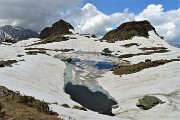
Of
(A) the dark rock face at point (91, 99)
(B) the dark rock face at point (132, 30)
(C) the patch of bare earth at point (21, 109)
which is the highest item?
(B) the dark rock face at point (132, 30)

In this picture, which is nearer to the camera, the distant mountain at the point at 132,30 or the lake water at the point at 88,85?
the lake water at the point at 88,85

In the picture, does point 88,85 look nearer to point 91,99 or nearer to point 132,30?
point 91,99

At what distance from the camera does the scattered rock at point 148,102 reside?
34.2 m

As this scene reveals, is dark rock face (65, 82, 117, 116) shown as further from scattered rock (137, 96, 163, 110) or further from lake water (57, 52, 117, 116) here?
scattered rock (137, 96, 163, 110)

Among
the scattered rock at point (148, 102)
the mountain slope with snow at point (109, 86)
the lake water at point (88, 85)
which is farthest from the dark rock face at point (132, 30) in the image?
the scattered rock at point (148, 102)

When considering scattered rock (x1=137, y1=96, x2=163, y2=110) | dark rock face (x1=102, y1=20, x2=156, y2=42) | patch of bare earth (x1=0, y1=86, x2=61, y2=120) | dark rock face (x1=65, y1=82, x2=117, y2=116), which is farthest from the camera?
dark rock face (x1=102, y1=20, x2=156, y2=42)

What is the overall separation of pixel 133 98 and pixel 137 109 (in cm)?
449

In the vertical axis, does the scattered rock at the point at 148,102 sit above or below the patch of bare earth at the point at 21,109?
below

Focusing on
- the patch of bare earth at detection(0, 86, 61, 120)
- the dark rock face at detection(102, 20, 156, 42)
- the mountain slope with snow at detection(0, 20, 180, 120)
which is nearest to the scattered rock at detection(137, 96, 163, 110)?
the mountain slope with snow at detection(0, 20, 180, 120)

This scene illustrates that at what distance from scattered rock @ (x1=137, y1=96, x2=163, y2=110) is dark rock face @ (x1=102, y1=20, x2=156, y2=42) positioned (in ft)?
400

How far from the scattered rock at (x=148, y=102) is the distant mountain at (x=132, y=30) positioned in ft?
400

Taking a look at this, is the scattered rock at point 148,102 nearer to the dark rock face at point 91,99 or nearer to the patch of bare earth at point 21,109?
the dark rock face at point 91,99

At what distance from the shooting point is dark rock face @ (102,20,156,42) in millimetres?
162600

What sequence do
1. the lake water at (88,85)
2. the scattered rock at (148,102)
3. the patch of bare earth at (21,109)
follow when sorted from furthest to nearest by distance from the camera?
1. the lake water at (88,85)
2. the scattered rock at (148,102)
3. the patch of bare earth at (21,109)
